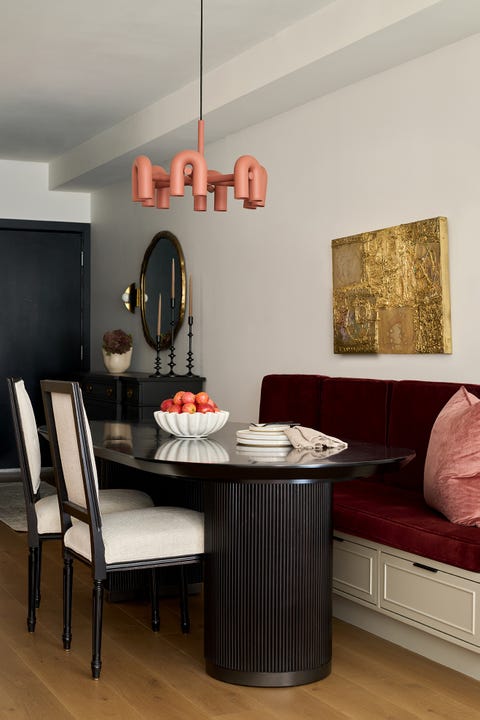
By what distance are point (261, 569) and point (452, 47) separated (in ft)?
7.48

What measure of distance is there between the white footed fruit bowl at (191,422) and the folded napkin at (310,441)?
1.16 feet

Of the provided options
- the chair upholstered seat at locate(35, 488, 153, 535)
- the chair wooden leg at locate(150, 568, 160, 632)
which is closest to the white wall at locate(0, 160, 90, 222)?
the chair upholstered seat at locate(35, 488, 153, 535)

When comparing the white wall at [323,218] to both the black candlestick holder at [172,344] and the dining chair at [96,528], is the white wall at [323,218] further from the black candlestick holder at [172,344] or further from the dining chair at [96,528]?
the dining chair at [96,528]

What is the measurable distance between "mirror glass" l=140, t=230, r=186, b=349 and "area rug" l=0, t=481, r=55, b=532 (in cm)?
142

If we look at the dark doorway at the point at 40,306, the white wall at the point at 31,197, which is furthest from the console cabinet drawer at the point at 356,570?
the white wall at the point at 31,197

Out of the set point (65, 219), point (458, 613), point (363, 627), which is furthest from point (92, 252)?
point (458, 613)

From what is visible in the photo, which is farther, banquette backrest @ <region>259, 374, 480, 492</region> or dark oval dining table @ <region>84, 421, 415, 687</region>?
banquette backrest @ <region>259, 374, 480, 492</region>

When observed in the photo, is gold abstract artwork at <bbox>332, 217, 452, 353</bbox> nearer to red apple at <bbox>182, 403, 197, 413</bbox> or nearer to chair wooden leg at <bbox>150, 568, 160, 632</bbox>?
red apple at <bbox>182, 403, 197, 413</bbox>

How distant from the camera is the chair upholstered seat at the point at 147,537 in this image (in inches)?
118

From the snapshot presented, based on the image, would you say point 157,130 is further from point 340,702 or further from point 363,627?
point 340,702

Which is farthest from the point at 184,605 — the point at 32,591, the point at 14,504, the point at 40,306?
the point at 40,306

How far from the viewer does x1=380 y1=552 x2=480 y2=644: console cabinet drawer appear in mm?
2934

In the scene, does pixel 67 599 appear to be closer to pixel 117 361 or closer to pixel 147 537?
pixel 147 537

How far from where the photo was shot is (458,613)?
9.76ft
